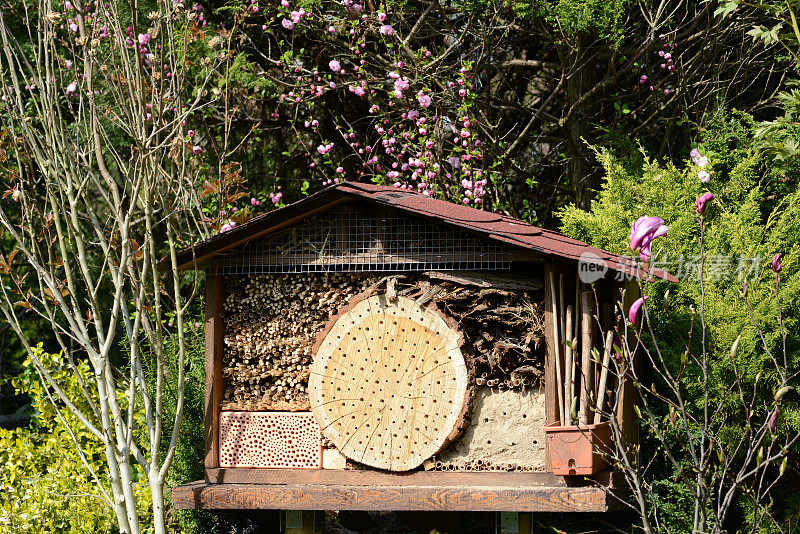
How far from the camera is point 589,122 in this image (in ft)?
25.1

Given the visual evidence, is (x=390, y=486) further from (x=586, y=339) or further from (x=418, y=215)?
(x=418, y=215)

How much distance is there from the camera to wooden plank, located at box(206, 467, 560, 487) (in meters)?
4.49

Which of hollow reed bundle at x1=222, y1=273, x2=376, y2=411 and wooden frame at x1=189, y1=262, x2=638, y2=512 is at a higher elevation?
hollow reed bundle at x1=222, y1=273, x2=376, y2=411

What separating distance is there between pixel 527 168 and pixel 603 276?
4.02 m

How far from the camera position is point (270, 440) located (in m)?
4.88

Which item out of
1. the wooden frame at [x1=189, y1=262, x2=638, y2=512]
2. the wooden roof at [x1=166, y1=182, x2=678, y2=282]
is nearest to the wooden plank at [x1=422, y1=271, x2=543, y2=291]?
the wooden frame at [x1=189, y1=262, x2=638, y2=512]

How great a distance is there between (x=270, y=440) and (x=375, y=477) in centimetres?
69

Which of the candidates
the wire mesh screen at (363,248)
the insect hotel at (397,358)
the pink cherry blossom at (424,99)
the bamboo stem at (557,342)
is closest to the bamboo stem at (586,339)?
the insect hotel at (397,358)

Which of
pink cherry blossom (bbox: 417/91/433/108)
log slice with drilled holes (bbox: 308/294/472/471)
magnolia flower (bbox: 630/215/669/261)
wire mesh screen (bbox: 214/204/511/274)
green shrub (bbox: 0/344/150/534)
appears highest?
pink cherry blossom (bbox: 417/91/433/108)

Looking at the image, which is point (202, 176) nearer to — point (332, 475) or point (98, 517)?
point (98, 517)

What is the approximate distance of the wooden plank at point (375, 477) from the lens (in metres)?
4.49

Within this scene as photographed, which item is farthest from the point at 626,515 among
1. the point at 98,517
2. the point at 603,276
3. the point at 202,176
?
the point at 202,176

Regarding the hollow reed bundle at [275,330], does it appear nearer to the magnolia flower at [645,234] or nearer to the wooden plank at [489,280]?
the wooden plank at [489,280]

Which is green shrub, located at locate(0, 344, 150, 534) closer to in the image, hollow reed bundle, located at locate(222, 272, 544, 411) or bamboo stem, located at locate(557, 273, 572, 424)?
hollow reed bundle, located at locate(222, 272, 544, 411)
